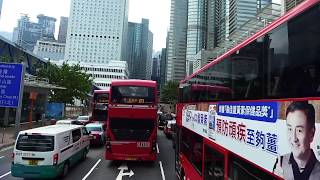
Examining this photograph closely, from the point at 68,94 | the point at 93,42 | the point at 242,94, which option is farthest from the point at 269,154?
the point at 93,42

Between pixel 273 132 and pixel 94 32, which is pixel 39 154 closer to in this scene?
pixel 273 132

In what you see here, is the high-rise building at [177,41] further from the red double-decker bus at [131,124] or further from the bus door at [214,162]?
the bus door at [214,162]

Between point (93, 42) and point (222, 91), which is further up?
point (93, 42)

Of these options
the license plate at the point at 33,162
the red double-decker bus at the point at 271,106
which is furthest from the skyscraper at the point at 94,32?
the red double-decker bus at the point at 271,106

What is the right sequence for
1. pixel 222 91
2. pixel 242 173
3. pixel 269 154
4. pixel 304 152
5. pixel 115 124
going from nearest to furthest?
pixel 304 152
pixel 269 154
pixel 242 173
pixel 222 91
pixel 115 124

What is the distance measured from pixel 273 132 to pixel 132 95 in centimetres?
1261

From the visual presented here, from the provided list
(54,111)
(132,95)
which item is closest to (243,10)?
(54,111)

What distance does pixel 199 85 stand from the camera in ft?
31.1

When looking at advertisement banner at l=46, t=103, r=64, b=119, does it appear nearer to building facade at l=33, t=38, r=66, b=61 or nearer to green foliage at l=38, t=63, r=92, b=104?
green foliage at l=38, t=63, r=92, b=104

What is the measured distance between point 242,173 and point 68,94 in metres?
45.9

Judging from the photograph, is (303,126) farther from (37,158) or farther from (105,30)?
(105,30)

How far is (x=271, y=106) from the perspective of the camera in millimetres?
4164

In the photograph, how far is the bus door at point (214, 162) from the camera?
603 cm

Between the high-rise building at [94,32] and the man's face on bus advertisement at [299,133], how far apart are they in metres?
147
